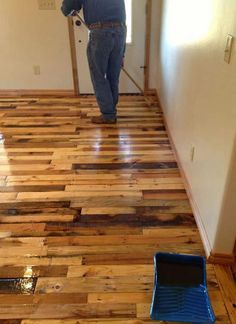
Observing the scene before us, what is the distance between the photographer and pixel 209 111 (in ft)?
5.26

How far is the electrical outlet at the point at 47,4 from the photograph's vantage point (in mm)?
3469

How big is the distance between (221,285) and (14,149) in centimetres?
201

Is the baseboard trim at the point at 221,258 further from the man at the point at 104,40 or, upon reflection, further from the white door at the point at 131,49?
the white door at the point at 131,49

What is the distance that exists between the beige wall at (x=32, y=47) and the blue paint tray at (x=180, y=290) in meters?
2.98

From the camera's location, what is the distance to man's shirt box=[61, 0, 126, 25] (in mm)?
2691

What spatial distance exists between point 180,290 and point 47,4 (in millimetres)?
3339

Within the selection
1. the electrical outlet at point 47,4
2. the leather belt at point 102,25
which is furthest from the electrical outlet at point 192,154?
the electrical outlet at point 47,4

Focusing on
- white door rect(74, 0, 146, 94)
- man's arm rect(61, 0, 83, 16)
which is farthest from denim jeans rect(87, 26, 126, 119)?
white door rect(74, 0, 146, 94)

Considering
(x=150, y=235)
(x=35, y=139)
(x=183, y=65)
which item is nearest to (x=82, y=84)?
(x=35, y=139)

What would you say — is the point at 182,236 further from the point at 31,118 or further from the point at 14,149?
the point at 31,118

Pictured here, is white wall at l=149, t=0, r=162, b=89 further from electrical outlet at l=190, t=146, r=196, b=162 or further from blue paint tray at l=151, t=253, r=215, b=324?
blue paint tray at l=151, t=253, r=215, b=324

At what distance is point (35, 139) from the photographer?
2.89m

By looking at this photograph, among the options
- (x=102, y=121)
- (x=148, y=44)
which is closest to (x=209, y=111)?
(x=102, y=121)

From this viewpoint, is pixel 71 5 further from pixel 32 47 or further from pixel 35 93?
pixel 35 93
